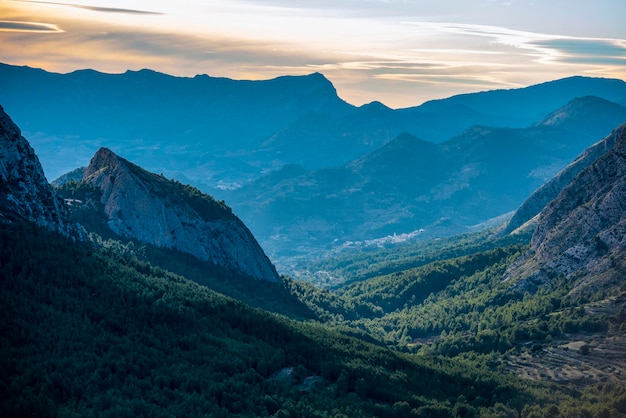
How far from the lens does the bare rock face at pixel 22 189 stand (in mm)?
141375

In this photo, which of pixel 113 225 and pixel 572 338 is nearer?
pixel 572 338

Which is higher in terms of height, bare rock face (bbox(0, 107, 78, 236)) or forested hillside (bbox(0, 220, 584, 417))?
bare rock face (bbox(0, 107, 78, 236))

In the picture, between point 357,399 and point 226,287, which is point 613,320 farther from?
point 226,287

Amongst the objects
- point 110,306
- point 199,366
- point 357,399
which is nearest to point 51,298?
point 110,306

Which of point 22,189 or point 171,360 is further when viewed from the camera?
point 22,189

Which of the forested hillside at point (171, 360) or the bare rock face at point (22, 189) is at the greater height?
the bare rock face at point (22, 189)

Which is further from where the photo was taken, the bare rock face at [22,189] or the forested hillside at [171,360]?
the bare rock face at [22,189]

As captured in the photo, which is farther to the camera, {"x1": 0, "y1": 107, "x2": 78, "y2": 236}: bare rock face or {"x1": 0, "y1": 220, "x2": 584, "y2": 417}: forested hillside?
{"x1": 0, "y1": 107, "x2": 78, "y2": 236}: bare rock face

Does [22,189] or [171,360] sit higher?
[22,189]

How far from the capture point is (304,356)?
137000mm

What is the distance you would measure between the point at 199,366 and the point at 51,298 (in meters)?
24.9

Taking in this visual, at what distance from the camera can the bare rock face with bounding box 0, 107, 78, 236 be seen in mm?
141375

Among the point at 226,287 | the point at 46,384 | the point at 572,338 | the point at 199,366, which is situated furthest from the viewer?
the point at 226,287

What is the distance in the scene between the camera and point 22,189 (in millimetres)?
146000
